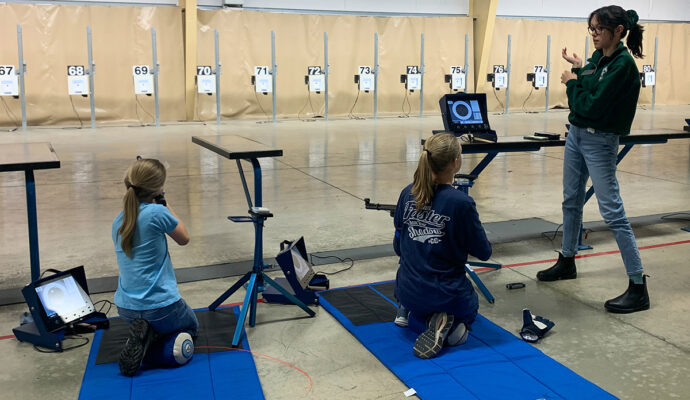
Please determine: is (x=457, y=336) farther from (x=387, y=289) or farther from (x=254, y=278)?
(x=254, y=278)

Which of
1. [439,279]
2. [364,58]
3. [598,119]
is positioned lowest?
[439,279]

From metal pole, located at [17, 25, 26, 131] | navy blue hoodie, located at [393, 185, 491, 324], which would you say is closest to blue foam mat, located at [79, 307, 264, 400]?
navy blue hoodie, located at [393, 185, 491, 324]

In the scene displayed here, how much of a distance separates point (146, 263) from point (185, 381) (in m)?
0.56

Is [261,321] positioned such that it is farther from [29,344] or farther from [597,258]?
[597,258]

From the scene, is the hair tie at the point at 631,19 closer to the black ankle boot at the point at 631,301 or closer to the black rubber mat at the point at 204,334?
the black ankle boot at the point at 631,301

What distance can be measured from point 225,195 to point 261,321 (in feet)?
11.6

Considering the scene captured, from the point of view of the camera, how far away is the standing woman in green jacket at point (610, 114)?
3736mm

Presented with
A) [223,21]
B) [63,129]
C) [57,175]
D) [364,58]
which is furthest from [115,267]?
[364,58]

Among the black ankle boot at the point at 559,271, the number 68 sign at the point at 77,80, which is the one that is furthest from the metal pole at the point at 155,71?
the black ankle boot at the point at 559,271

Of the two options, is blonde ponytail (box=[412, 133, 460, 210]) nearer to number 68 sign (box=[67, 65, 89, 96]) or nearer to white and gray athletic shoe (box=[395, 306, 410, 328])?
white and gray athletic shoe (box=[395, 306, 410, 328])

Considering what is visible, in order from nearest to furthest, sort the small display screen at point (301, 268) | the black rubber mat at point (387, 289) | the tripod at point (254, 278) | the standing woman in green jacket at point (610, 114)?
the tripod at point (254, 278)
the standing woman in green jacket at point (610, 114)
the small display screen at point (301, 268)
the black rubber mat at point (387, 289)

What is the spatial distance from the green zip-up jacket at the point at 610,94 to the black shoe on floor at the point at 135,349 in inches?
103

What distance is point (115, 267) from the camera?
15.2 ft

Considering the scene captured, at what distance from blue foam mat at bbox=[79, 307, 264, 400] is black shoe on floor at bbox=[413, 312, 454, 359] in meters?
0.78
